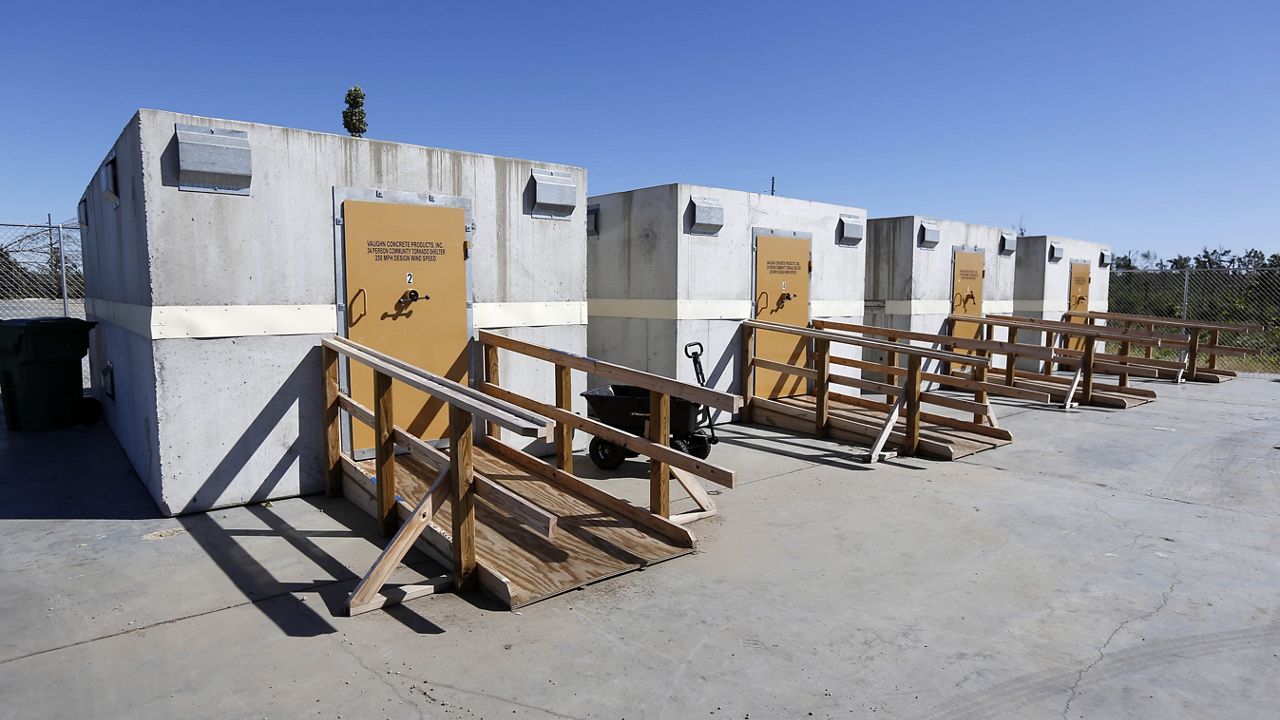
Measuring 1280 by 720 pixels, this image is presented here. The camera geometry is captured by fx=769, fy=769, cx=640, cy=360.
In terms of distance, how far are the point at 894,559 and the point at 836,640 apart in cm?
128

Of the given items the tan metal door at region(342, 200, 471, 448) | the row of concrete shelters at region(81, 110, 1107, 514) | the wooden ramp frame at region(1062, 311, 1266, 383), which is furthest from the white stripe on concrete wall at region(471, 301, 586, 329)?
the wooden ramp frame at region(1062, 311, 1266, 383)

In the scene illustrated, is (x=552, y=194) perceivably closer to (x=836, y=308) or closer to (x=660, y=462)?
(x=660, y=462)

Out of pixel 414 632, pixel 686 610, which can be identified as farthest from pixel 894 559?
pixel 414 632

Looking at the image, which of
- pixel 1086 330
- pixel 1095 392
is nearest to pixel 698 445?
pixel 1086 330

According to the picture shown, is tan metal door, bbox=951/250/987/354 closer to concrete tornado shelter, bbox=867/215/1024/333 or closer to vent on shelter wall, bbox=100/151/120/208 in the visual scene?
concrete tornado shelter, bbox=867/215/1024/333

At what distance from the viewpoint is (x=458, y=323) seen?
667 centimetres

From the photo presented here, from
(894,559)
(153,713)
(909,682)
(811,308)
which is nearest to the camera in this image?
(153,713)

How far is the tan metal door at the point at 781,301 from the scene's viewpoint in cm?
986

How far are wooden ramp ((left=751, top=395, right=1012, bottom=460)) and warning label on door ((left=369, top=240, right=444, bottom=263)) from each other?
182 inches

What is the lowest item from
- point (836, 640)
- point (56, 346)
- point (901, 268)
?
point (836, 640)

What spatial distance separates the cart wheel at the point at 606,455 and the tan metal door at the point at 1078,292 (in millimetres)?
14094

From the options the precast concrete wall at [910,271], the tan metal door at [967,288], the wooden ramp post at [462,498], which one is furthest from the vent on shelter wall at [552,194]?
the tan metal door at [967,288]

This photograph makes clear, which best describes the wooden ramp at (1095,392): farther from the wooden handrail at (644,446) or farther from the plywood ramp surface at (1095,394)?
the wooden handrail at (644,446)

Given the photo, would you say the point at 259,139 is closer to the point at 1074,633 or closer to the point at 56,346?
the point at 56,346
